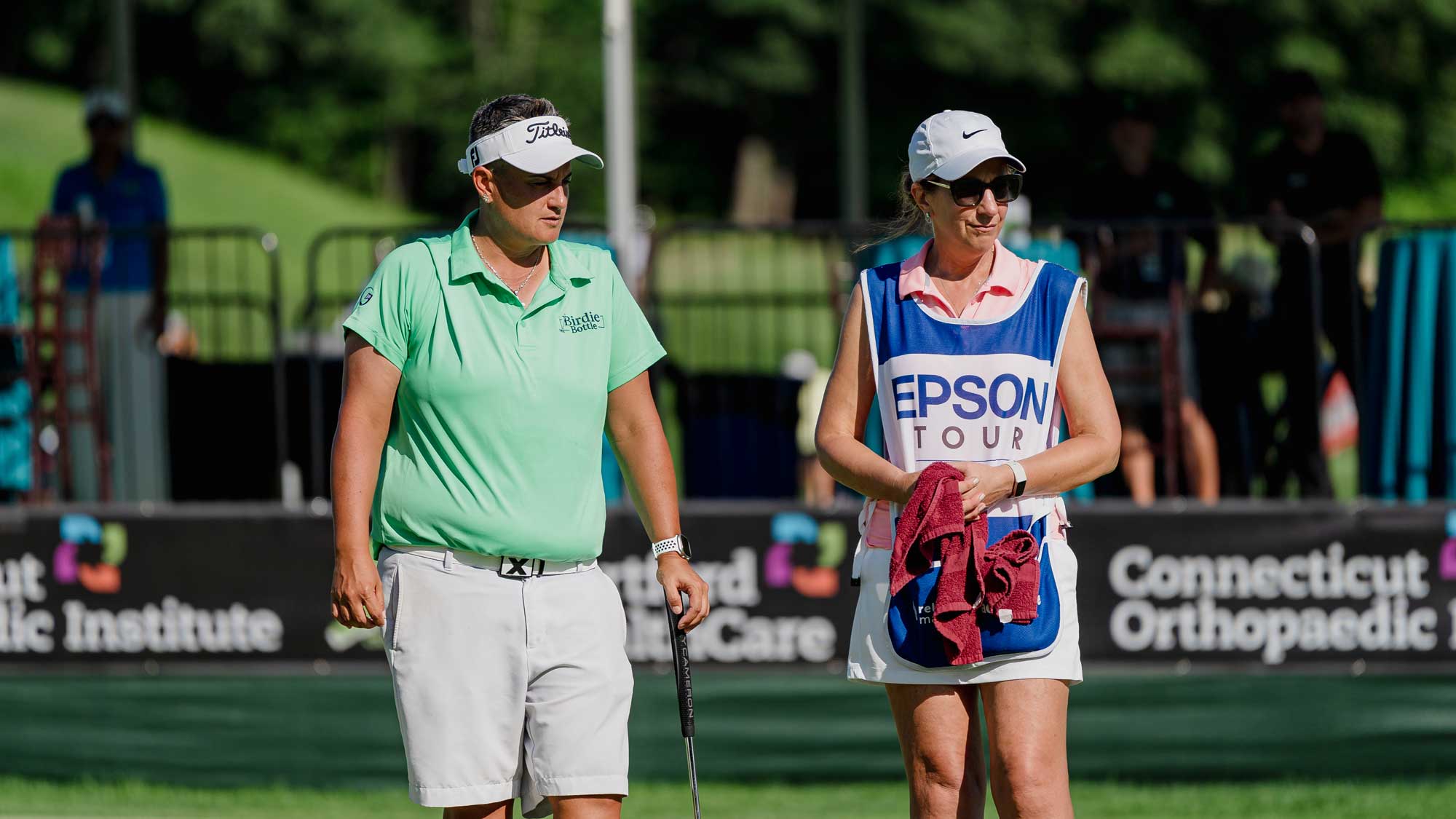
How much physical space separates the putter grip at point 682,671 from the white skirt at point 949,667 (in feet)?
1.55

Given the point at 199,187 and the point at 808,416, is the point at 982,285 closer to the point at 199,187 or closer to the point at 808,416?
the point at 808,416

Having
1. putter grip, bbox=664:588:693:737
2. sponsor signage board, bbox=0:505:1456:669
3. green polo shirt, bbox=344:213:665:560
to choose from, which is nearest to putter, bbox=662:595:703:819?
putter grip, bbox=664:588:693:737

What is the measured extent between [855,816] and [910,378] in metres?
3.29

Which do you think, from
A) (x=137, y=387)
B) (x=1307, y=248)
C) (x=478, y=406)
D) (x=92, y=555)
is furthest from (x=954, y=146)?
(x=137, y=387)

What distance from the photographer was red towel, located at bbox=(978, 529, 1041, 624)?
13.0 ft

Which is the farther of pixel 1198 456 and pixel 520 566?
Answer: pixel 1198 456

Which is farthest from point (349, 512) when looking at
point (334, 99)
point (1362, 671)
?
point (334, 99)

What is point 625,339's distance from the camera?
4.36 m

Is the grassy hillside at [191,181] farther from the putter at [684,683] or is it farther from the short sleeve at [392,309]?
the short sleeve at [392,309]

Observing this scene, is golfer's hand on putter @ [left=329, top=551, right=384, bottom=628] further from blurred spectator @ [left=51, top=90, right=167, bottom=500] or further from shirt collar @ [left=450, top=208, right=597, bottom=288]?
blurred spectator @ [left=51, top=90, right=167, bottom=500]

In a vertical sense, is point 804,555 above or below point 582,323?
below

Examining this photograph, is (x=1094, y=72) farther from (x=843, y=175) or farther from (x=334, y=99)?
(x=843, y=175)

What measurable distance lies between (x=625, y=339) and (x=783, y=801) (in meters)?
3.46

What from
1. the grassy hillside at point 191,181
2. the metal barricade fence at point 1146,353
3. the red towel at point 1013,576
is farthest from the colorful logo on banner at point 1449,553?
the grassy hillside at point 191,181
